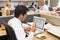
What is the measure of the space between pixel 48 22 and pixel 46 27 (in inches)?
13.2

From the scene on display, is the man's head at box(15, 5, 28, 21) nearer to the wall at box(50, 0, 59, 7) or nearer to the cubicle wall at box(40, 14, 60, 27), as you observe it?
the cubicle wall at box(40, 14, 60, 27)

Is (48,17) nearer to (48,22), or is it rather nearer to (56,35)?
(48,22)

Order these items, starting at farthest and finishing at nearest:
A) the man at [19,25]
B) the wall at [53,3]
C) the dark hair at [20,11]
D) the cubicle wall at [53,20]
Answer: the wall at [53,3] < the cubicle wall at [53,20] < the dark hair at [20,11] < the man at [19,25]

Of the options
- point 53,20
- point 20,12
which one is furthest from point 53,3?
point 20,12

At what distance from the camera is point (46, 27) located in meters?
2.35

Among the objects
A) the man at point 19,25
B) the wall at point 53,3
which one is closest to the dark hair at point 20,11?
the man at point 19,25

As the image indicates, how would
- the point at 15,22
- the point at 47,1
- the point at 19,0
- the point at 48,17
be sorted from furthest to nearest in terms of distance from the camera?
the point at 47,1
the point at 19,0
the point at 48,17
the point at 15,22

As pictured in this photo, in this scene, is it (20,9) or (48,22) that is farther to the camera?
(48,22)

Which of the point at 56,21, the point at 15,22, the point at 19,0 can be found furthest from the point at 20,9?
the point at 19,0

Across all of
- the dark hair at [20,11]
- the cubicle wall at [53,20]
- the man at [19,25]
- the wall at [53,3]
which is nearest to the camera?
the man at [19,25]

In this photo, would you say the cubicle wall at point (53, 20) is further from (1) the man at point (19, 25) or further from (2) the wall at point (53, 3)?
(2) the wall at point (53, 3)

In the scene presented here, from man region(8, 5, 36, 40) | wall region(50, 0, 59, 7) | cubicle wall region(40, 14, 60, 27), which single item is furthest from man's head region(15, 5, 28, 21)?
wall region(50, 0, 59, 7)

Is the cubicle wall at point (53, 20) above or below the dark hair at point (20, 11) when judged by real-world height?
below

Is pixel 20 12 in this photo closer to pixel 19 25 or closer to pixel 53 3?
pixel 19 25
